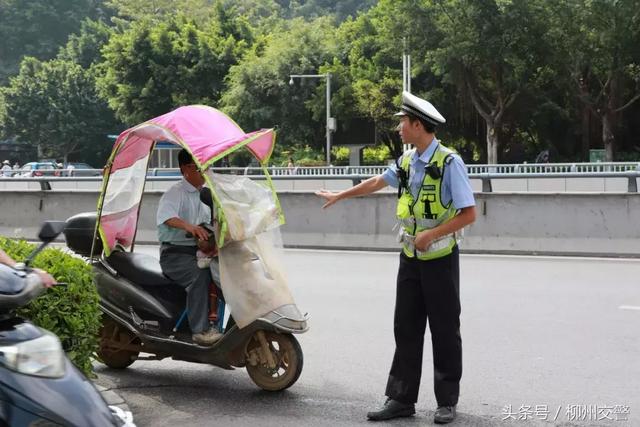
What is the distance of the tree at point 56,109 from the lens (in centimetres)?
6956

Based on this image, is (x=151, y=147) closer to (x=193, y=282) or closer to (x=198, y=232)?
(x=198, y=232)

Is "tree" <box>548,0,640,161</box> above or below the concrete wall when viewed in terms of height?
above

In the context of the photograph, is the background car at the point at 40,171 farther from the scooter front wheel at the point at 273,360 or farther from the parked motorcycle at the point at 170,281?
the scooter front wheel at the point at 273,360

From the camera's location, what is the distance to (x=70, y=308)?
482cm

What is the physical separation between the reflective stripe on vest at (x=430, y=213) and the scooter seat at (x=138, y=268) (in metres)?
1.81

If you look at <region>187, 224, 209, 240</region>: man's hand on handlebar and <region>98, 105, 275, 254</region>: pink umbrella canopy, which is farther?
<region>187, 224, 209, 240</region>: man's hand on handlebar

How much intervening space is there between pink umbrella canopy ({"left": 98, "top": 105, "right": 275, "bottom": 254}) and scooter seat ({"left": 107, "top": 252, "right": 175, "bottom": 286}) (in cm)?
11

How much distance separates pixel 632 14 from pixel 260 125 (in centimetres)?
2214

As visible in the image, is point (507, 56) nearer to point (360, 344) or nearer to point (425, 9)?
point (425, 9)

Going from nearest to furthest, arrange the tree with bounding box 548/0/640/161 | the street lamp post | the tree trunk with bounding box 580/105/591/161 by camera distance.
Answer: the tree with bounding box 548/0/640/161 < the street lamp post < the tree trunk with bounding box 580/105/591/161

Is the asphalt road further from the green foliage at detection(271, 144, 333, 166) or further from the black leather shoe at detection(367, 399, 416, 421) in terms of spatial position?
the green foliage at detection(271, 144, 333, 166)

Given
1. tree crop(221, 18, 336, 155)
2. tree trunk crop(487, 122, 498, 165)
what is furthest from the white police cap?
tree crop(221, 18, 336, 155)

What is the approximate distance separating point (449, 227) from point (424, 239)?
158 mm

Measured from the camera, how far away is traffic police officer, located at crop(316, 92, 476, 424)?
4930 millimetres
